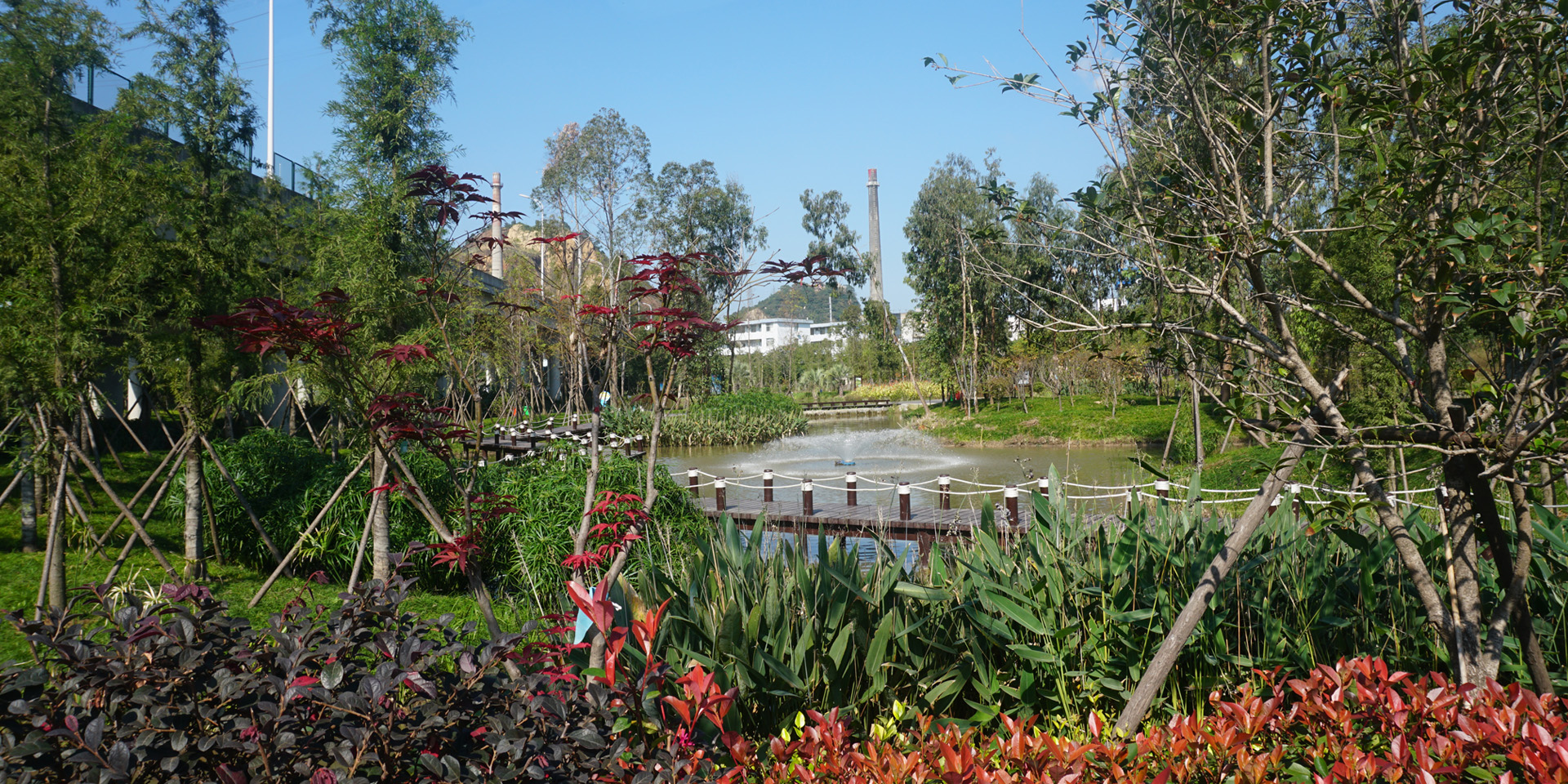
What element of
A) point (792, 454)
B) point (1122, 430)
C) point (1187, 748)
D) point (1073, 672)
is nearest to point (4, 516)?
point (1073, 672)

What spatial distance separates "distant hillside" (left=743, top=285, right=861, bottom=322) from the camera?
227ft

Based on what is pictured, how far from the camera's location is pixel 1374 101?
2.33 metres

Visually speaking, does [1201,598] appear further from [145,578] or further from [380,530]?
[145,578]

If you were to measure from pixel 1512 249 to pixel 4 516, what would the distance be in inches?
379

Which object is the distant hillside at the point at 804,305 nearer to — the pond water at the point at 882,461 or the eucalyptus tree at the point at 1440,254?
the pond water at the point at 882,461

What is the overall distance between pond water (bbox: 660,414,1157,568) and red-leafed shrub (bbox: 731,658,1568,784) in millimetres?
6911

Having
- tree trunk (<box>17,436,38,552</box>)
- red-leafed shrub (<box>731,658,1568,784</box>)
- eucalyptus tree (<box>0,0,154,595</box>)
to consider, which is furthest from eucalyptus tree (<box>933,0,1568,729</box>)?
tree trunk (<box>17,436,38,552</box>)

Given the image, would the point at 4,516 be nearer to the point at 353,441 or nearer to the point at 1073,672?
the point at 353,441

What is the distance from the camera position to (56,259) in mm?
4375

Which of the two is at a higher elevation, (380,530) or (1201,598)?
(1201,598)

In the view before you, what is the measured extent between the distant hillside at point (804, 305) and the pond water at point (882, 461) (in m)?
21.4

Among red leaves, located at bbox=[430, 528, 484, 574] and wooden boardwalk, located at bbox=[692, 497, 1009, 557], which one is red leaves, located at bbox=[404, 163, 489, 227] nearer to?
red leaves, located at bbox=[430, 528, 484, 574]

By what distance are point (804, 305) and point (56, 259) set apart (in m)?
101

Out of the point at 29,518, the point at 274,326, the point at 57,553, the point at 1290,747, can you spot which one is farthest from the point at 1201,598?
the point at 29,518
